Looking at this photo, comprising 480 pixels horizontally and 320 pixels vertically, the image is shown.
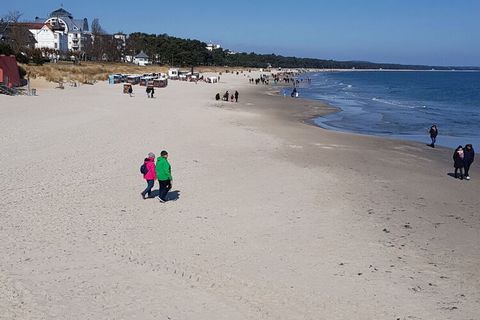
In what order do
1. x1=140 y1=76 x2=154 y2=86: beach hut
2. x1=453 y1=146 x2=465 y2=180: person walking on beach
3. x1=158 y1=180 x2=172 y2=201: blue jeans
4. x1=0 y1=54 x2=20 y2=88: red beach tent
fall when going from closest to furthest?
x1=158 y1=180 x2=172 y2=201: blue jeans, x1=453 y1=146 x2=465 y2=180: person walking on beach, x1=0 y1=54 x2=20 y2=88: red beach tent, x1=140 y1=76 x2=154 y2=86: beach hut

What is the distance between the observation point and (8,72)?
41.1 metres

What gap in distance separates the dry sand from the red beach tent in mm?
21068

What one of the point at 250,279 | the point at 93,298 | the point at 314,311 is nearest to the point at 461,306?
the point at 314,311

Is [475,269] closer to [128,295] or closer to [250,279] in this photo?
[250,279]

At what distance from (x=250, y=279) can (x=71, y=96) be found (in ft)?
115

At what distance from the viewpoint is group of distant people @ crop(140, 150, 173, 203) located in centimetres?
1200

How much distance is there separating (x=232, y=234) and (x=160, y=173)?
272 cm

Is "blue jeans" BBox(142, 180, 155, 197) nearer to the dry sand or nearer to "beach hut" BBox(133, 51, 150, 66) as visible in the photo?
the dry sand

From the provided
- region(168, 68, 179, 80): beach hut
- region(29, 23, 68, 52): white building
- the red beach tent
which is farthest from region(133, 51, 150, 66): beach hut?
the red beach tent

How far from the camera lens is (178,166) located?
16.6 metres

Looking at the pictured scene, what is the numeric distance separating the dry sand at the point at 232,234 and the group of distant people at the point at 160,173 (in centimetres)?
32

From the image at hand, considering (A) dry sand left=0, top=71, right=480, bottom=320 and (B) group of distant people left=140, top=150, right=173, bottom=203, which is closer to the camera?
(A) dry sand left=0, top=71, right=480, bottom=320

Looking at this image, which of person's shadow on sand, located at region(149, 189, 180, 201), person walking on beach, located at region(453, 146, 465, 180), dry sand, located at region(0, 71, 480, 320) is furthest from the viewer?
person walking on beach, located at region(453, 146, 465, 180)

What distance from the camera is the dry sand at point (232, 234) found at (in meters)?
7.40
